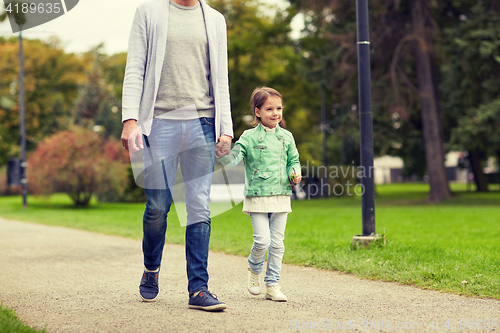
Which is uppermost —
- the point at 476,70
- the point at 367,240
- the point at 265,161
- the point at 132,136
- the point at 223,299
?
the point at 476,70

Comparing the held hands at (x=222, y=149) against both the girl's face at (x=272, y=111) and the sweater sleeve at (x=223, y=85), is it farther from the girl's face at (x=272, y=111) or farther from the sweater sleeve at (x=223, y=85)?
the girl's face at (x=272, y=111)

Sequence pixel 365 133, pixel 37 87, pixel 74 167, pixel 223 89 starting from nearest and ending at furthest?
1. pixel 223 89
2. pixel 365 133
3. pixel 74 167
4. pixel 37 87

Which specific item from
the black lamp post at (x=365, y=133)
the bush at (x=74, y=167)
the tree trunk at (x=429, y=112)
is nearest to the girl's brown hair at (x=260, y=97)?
the black lamp post at (x=365, y=133)

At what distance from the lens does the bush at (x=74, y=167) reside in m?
20.6

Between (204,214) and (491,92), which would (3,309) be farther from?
(491,92)

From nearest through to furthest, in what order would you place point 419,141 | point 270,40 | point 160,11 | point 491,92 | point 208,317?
1. point 208,317
2. point 160,11
3. point 491,92
4. point 419,141
5. point 270,40

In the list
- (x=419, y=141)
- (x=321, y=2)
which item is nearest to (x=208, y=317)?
(x=321, y=2)

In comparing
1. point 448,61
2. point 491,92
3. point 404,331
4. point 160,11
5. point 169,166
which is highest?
point 448,61

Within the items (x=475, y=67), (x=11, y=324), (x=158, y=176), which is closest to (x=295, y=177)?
(x=158, y=176)

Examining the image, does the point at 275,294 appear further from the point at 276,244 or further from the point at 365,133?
the point at 365,133

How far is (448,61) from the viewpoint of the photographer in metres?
20.7

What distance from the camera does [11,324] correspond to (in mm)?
3291

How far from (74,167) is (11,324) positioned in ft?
59.2

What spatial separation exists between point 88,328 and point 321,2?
18579 millimetres
